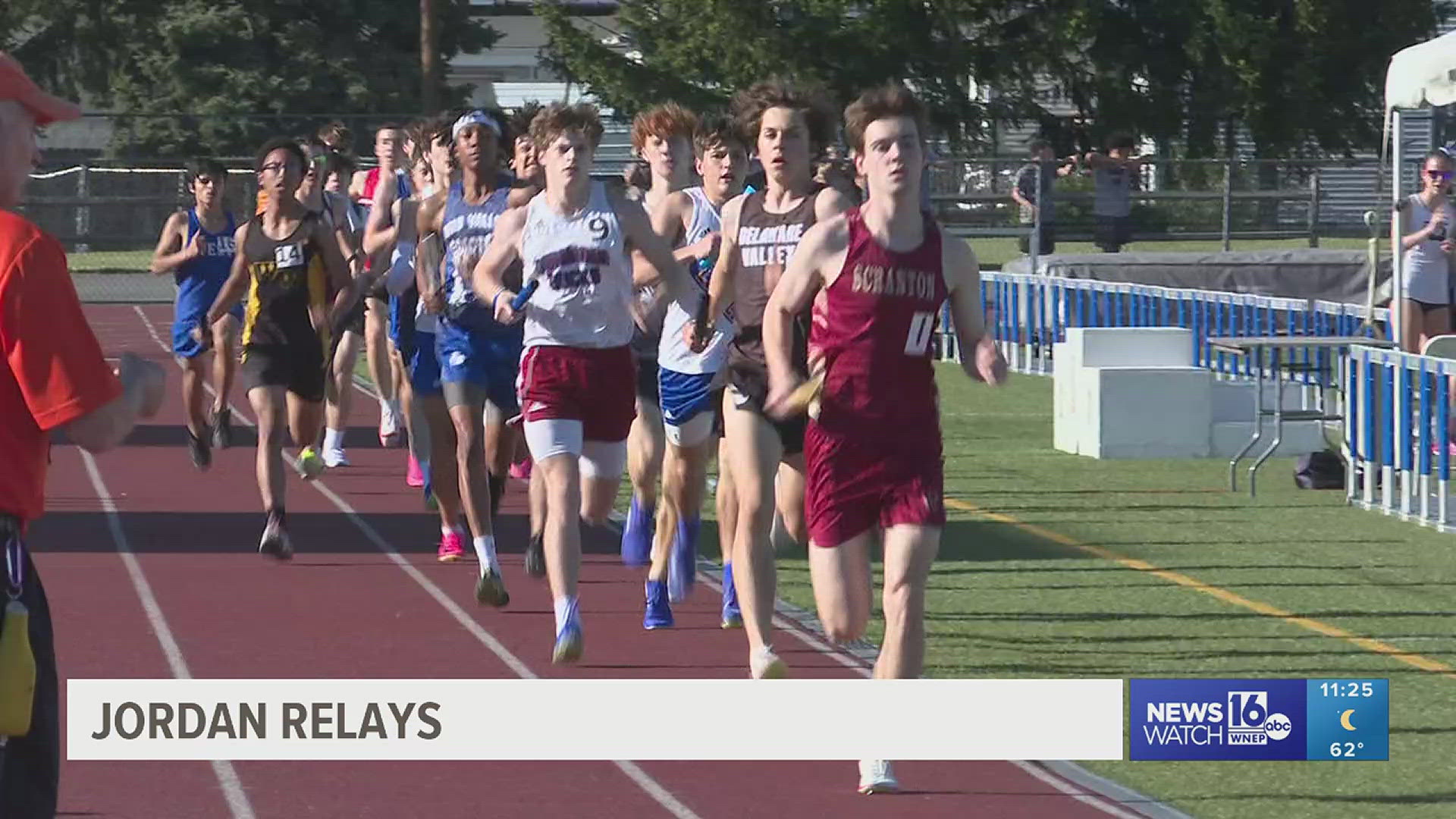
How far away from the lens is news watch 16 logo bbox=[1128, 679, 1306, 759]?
852 cm

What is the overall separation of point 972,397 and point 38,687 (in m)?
18.4

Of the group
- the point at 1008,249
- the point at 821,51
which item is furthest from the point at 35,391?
the point at 1008,249

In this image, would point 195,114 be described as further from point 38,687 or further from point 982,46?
point 38,687

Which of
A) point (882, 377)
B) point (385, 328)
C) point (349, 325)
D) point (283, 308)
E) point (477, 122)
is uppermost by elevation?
point (477, 122)

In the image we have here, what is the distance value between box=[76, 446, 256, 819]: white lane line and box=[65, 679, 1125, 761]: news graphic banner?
13.4 inches

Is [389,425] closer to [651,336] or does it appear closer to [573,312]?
[651,336]

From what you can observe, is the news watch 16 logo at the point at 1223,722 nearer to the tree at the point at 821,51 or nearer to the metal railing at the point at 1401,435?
the metal railing at the point at 1401,435

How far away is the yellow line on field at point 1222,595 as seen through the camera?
411 inches

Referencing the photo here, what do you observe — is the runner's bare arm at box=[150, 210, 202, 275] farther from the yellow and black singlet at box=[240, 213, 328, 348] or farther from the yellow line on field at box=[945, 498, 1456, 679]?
the yellow line on field at box=[945, 498, 1456, 679]

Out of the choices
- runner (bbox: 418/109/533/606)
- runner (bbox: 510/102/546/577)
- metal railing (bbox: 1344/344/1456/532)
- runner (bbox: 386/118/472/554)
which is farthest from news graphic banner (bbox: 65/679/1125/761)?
metal railing (bbox: 1344/344/1456/532)

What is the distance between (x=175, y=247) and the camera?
1752 centimetres

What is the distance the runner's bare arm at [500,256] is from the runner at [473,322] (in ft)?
3.15

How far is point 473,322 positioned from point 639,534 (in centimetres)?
144

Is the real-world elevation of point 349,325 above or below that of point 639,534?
above
